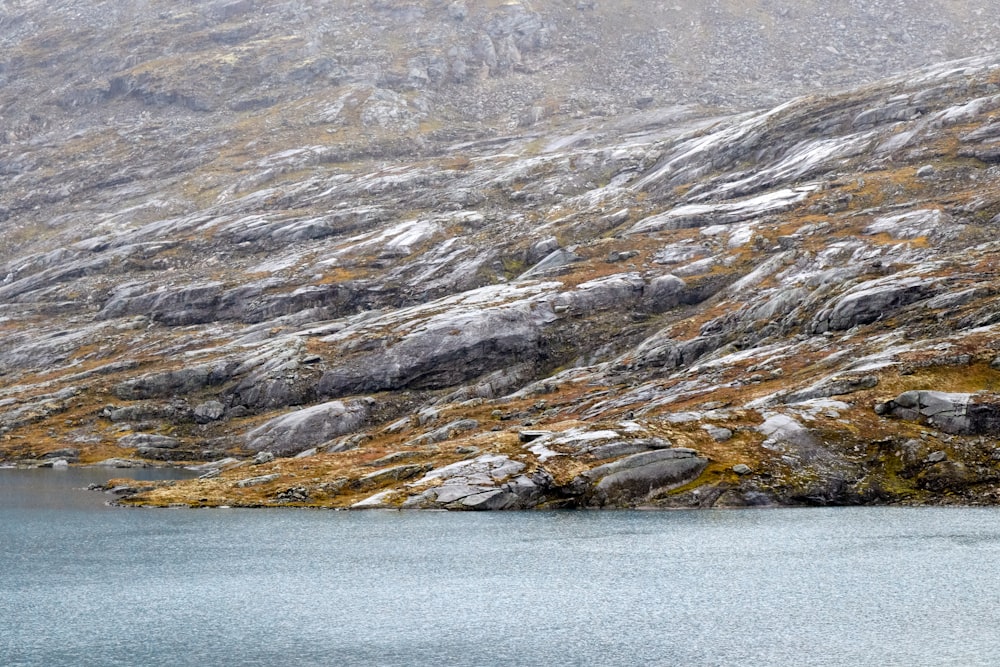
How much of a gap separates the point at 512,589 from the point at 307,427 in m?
81.1

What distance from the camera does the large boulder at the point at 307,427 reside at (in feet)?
422

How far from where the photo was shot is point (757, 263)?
144875mm

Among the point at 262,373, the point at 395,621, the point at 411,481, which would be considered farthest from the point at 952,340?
the point at 262,373

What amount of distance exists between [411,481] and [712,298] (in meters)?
67.7

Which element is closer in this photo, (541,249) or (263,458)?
(263,458)

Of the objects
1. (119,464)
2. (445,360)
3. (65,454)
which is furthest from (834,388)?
(65,454)

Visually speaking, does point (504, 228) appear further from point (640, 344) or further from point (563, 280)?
point (640, 344)

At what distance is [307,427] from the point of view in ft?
429

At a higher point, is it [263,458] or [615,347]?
[615,347]

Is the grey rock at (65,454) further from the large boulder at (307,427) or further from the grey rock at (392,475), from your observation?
the grey rock at (392,475)

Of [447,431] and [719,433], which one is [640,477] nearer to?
[719,433]

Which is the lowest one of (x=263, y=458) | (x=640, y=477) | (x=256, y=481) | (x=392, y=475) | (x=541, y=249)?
(x=263, y=458)

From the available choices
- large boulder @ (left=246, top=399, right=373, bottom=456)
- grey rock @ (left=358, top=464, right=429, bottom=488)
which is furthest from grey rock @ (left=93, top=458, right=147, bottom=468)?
grey rock @ (left=358, top=464, right=429, bottom=488)

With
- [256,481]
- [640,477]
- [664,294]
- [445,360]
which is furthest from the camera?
[664,294]
